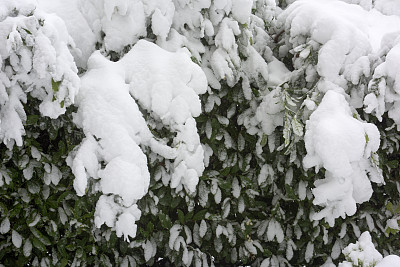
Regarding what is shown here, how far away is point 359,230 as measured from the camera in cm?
289

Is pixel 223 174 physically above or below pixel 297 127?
below

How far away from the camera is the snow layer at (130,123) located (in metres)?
1.99

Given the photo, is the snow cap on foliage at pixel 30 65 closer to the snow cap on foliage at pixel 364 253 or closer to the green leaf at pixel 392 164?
the snow cap on foliage at pixel 364 253

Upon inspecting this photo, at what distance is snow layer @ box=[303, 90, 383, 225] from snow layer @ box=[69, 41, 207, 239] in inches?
24.6

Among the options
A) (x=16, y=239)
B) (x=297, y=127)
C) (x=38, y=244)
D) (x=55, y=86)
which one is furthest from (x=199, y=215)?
(x=55, y=86)

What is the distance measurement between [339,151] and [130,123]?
3.50ft

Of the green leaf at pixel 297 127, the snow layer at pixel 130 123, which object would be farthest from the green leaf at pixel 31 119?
the green leaf at pixel 297 127

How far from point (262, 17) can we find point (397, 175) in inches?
57.2

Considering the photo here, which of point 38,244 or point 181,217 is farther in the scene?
point 181,217

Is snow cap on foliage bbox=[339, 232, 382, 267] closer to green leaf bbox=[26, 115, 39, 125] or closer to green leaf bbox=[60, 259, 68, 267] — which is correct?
green leaf bbox=[60, 259, 68, 267]

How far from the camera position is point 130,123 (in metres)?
2.08

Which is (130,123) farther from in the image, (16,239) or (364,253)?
(364,253)

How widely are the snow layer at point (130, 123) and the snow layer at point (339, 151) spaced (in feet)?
2.05

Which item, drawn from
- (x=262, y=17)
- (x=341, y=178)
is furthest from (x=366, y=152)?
(x=262, y=17)
